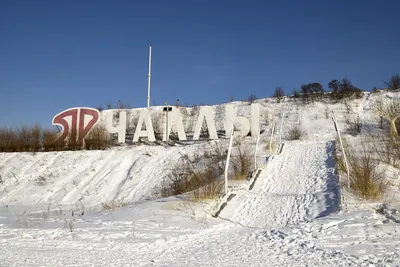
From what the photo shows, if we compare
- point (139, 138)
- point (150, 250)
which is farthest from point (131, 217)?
point (139, 138)

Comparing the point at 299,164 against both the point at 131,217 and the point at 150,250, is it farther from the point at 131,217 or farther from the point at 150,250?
the point at 150,250

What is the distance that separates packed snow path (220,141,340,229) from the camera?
7.51 meters

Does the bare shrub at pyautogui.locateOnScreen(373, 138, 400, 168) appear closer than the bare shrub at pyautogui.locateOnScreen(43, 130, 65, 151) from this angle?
Yes

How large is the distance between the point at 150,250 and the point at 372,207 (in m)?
4.15

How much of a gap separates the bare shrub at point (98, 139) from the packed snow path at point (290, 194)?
37.0ft

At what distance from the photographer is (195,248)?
5.38m

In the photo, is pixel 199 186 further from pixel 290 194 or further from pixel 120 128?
pixel 120 128

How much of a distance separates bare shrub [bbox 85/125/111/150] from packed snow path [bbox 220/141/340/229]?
11.3 m

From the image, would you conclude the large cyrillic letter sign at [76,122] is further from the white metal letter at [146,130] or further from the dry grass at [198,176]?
the dry grass at [198,176]

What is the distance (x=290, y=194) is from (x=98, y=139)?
49.7 ft

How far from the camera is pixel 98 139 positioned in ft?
72.3

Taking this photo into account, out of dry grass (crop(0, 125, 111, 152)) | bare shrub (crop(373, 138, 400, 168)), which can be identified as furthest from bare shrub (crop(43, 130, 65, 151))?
bare shrub (crop(373, 138, 400, 168))

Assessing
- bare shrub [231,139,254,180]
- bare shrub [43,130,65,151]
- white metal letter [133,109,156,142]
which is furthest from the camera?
white metal letter [133,109,156,142]

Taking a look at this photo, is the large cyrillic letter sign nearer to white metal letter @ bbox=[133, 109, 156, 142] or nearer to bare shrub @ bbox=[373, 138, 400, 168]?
white metal letter @ bbox=[133, 109, 156, 142]
